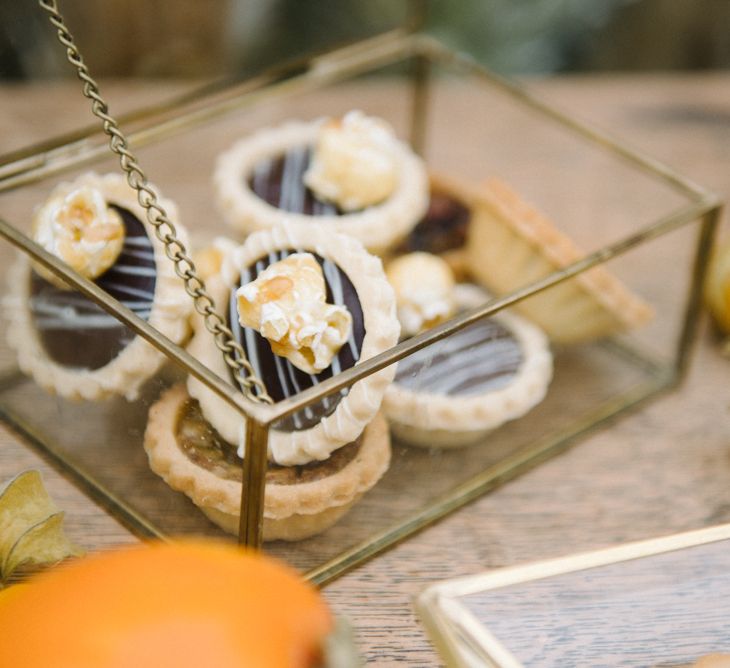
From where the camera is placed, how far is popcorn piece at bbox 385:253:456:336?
0.63m

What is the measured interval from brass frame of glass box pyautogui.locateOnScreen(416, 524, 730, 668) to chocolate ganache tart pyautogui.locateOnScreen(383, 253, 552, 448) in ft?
0.39

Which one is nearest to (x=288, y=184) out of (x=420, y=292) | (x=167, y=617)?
(x=420, y=292)

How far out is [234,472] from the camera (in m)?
0.52

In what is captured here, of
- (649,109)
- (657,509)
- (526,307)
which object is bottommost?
(657,509)

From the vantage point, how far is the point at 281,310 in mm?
505

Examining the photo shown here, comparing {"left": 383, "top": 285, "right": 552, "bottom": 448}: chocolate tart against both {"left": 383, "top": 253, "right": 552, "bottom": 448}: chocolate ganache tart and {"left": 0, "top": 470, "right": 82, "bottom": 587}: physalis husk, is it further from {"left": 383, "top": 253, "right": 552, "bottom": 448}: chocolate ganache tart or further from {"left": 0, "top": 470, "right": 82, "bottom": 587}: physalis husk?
{"left": 0, "top": 470, "right": 82, "bottom": 587}: physalis husk

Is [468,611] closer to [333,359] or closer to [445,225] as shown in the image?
[333,359]

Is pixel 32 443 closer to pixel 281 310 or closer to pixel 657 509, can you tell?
pixel 281 310

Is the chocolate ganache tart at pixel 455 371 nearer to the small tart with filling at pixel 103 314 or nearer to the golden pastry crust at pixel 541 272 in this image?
the golden pastry crust at pixel 541 272

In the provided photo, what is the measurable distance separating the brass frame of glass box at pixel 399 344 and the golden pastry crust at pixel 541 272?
4cm

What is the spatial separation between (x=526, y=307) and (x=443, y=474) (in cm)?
11

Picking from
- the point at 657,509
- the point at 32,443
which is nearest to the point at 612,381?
the point at 657,509

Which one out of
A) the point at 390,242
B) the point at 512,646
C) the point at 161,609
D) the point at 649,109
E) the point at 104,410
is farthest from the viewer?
the point at 649,109

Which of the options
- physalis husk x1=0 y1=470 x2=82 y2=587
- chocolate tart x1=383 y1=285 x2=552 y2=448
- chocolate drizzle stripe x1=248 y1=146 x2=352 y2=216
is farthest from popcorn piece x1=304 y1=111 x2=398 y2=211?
physalis husk x1=0 y1=470 x2=82 y2=587
